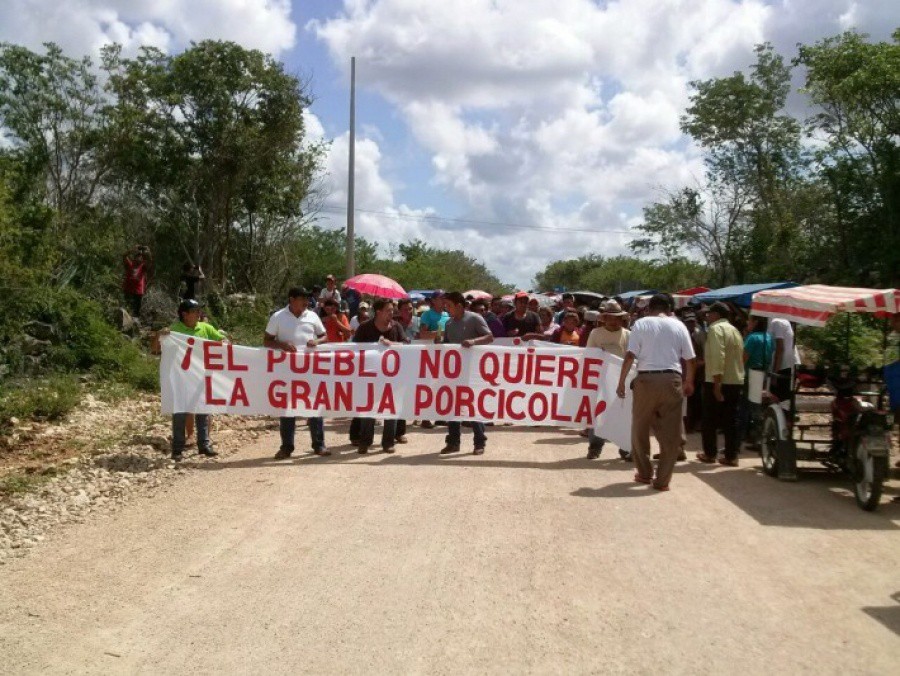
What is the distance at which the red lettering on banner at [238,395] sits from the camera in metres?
10.8

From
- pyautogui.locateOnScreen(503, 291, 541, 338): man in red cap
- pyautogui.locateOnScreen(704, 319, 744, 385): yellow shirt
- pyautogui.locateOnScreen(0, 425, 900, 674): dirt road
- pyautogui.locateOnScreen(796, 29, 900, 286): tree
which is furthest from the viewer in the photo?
pyautogui.locateOnScreen(796, 29, 900, 286): tree

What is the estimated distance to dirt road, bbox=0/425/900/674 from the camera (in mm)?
4594

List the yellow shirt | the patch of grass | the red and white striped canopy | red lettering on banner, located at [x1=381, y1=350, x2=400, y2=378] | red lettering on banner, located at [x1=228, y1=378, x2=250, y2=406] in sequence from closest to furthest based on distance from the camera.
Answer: the red and white striped canopy < the patch of grass < the yellow shirt < red lettering on banner, located at [x1=228, y1=378, x2=250, y2=406] < red lettering on banner, located at [x1=381, y1=350, x2=400, y2=378]

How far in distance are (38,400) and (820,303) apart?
10638 mm

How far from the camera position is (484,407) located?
1094cm

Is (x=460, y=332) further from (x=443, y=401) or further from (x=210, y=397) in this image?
(x=210, y=397)

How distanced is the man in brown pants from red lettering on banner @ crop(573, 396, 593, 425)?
1.85 meters

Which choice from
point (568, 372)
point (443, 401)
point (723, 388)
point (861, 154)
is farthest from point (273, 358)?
point (861, 154)

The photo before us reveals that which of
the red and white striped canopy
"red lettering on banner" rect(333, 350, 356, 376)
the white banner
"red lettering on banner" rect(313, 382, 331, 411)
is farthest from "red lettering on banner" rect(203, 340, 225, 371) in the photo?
the red and white striped canopy

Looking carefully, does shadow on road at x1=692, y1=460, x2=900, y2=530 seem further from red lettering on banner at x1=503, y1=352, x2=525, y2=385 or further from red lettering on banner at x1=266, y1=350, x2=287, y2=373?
red lettering on banner at x1=266, y1=350, x2=287, y2=373

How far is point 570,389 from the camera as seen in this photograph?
1084 centimetres

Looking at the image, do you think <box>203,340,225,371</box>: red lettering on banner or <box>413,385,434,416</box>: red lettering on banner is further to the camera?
<box>413,385,434,416</box>: red lettering on banner

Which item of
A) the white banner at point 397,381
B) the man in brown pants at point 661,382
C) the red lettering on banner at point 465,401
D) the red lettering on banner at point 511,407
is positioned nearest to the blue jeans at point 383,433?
the white banner at point 397,381

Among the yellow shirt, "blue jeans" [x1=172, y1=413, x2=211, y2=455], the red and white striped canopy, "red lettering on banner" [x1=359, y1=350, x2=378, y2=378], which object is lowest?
"blue jeans" [x1=172, y1=413, x2=211, y2=455]
